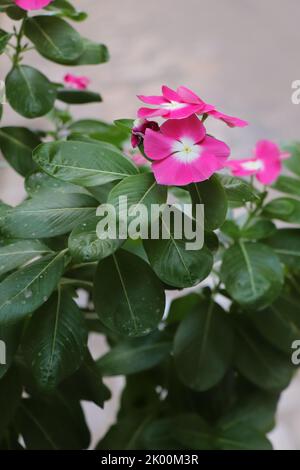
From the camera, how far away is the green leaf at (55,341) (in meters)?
0.67

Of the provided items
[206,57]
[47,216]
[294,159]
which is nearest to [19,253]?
[47,216]

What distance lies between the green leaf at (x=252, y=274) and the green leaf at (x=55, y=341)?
0.20 meters

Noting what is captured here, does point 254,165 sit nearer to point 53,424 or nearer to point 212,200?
point 212,200

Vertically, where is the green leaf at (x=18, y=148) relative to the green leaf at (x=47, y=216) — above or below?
below

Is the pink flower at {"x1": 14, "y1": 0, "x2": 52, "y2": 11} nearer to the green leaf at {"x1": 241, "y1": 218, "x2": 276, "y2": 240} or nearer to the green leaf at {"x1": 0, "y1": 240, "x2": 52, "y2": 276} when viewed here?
the green leaf at {"x1": 0, "y1": 240, "x2": 52, "y2": 276}

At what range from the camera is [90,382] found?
79cm

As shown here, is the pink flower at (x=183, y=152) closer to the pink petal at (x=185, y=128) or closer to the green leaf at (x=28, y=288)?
the pink petal at (x=185, y=128)

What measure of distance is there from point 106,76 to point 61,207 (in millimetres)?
2179

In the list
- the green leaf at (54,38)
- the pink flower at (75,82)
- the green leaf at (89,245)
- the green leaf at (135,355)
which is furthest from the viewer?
the pink flower at (75,82)

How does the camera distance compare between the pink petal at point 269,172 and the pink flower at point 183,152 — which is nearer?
the pink flower at point 183,152

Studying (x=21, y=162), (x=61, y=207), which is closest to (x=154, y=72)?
(x=21, y=162)

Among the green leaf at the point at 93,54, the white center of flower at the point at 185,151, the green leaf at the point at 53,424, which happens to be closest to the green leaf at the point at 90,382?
the green leaf at the point at 53,424
